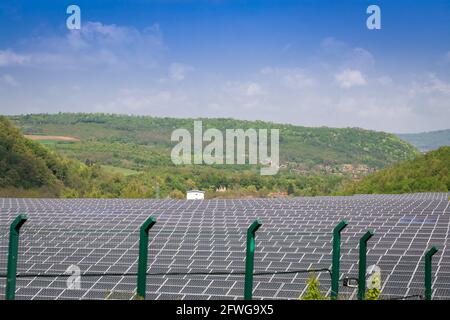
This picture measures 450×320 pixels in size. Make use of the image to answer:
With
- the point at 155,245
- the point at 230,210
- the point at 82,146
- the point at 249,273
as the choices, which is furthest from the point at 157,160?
the point at 249,273

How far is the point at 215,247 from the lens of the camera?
22.7 meters

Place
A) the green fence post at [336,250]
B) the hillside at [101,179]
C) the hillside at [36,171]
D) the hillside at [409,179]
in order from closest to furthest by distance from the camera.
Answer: the green fence post at [336,250] < the hillside at [101,179] < the hillside at [409,179] < the hillside at [36,171]

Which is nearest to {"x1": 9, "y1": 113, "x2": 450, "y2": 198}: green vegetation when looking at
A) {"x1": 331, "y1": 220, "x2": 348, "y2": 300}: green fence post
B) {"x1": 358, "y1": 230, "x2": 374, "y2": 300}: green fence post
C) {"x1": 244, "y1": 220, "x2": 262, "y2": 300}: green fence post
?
{"x1": 358, "y1": 230, "x2": 374, "y2": 300}: green fence post

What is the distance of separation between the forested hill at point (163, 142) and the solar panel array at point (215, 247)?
94871 millimetres

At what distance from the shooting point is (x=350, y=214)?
30422 mm

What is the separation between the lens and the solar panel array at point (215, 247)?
17.2 m

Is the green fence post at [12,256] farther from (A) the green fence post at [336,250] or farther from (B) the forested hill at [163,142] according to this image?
(B) the forested hill at [163,142]

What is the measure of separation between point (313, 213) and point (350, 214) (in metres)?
1.40

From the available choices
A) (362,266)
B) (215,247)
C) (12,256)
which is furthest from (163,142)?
(12,256)

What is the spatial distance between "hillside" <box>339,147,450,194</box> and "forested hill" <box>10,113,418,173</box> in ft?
16.2

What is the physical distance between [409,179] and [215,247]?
10479 cm

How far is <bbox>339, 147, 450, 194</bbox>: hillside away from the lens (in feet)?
389

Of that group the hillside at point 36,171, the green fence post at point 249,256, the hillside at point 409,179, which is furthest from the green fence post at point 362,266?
the hillside at point 36,171

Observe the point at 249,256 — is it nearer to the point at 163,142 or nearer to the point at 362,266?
the point at 362,266
